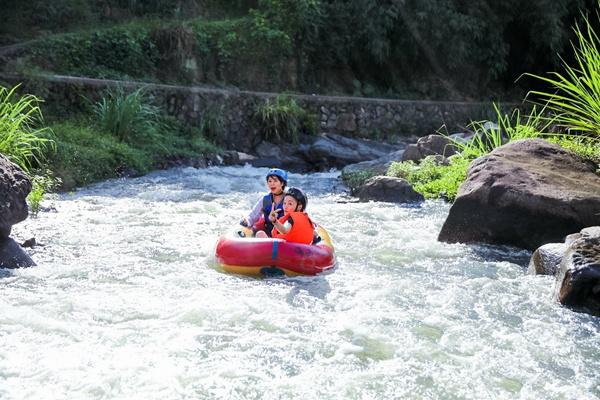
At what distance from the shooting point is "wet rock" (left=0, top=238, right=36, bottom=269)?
578cm

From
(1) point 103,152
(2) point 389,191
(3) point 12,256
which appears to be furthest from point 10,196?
(1) point 103,152

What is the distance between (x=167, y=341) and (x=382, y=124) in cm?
1267

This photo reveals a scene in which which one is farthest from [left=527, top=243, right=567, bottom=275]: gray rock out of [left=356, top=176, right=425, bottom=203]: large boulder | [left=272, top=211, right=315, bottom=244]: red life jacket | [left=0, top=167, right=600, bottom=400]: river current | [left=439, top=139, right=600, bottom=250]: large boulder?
[left=356, top=176, right=425, bottom=203]: large boulder

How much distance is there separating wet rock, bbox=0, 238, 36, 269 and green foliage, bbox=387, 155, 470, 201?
552cm

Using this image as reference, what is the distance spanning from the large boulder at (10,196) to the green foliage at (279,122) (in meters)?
8.49

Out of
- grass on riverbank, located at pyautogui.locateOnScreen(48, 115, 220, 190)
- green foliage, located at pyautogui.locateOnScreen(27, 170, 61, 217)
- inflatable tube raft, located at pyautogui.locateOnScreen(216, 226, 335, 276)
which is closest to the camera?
inflatable tube raft, located at pyautogui.locateOnScreen(216, 226, 335, 276)

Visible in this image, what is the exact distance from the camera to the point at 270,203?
6699 millimetres

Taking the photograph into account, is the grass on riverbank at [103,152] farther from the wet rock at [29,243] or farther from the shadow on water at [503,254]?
the shadow on water at [503,254]

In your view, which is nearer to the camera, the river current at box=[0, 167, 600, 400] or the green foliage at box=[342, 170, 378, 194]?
the river current at box=[0, 167, 600, 400]

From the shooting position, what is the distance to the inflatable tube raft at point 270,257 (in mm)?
5891

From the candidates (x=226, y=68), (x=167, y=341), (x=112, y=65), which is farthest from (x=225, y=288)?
(x=226, y=68)

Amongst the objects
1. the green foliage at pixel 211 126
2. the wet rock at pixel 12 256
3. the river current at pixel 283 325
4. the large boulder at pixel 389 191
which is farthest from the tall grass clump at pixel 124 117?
the wet rock at pixel 12 256

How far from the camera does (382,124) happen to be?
16.5m

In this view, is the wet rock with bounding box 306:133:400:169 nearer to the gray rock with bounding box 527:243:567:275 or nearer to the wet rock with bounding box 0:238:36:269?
the gray rock with bounding box 527:243:567:275
